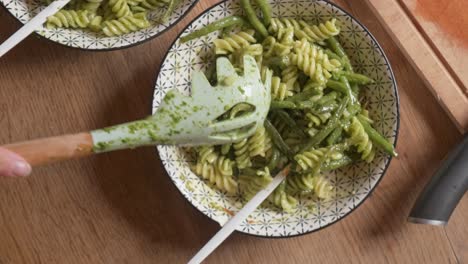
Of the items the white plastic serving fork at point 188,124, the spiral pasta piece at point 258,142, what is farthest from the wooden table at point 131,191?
the white plastic serving fork at point 188,124

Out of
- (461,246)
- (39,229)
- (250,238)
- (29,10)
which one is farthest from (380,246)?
(29,10)

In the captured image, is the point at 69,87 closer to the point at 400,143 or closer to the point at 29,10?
the point at 29,10

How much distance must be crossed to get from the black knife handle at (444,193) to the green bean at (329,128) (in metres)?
0.25

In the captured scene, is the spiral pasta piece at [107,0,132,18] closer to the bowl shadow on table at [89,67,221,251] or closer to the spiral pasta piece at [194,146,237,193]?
the bowl shadow on table at [89,67,221,251]

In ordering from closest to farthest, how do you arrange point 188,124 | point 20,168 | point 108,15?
point 20,168
point 188,124
point 108,15

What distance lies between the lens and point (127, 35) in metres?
1.38

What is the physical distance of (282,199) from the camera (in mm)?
1381

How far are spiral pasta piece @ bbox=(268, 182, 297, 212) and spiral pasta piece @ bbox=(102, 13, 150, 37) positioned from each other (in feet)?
1.50

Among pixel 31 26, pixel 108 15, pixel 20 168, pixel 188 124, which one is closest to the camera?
pixel 20 168

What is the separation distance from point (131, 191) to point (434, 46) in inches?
30.2

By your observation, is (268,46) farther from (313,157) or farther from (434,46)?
(434,46)

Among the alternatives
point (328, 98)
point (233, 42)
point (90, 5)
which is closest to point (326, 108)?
point (328, 98)

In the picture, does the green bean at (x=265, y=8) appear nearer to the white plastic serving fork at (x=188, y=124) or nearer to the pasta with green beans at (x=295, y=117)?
the pasta with green beans at (x=295, y=117)

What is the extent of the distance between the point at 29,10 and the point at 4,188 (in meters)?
0.40
